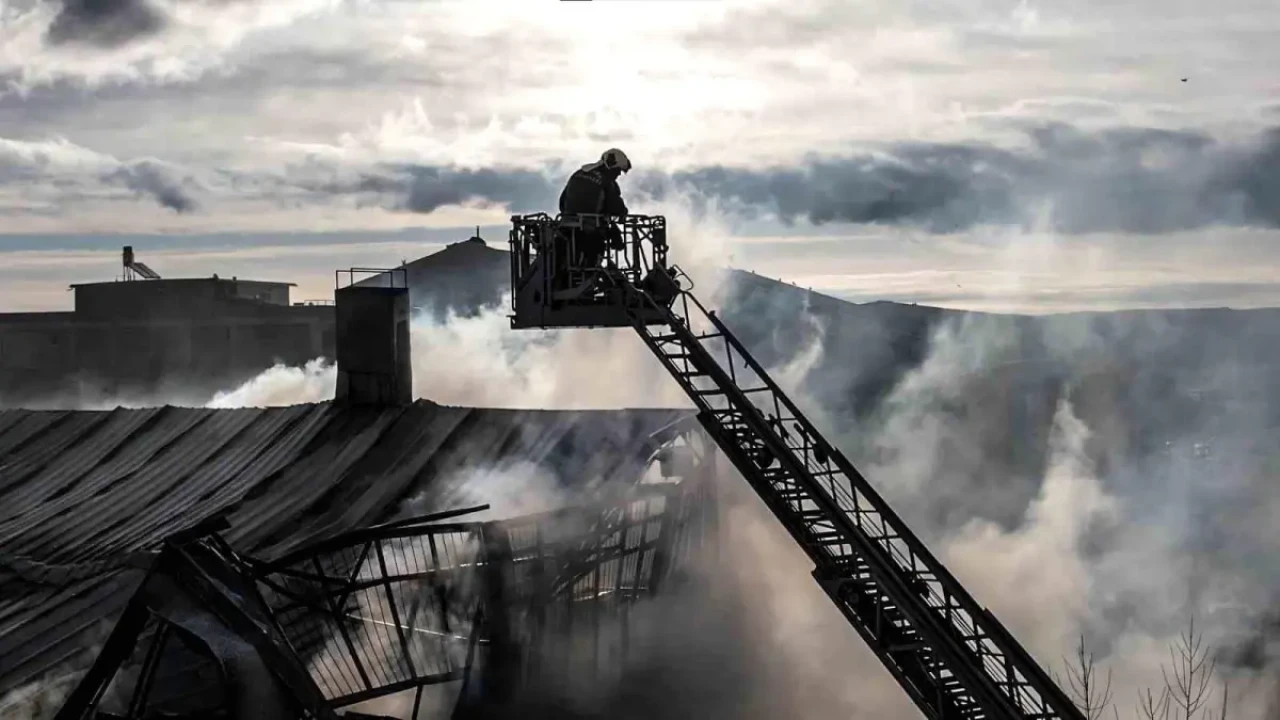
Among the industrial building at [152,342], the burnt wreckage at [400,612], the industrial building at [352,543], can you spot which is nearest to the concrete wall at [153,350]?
the industrial building at [152,342]

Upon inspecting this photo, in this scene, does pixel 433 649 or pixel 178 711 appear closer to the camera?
pixel 178 711

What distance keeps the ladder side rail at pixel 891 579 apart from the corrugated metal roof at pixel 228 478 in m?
7.72

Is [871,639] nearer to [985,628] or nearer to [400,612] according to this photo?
[985,628]

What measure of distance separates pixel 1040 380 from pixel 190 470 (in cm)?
5434

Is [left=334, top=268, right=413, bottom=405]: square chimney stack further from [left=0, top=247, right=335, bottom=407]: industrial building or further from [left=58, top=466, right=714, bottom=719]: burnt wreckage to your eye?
[left=0, top=247, right=335, bottom=407]: industrial building

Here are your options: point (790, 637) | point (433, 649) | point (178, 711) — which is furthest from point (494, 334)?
point (178, 711)

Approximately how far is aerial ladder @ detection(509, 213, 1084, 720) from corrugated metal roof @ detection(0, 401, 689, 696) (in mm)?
4346

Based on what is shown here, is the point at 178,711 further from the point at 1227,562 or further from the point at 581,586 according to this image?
the point at 1227,562

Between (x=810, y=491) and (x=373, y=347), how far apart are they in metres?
15.6

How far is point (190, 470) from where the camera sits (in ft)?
91.7

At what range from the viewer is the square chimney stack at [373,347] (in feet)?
95.7

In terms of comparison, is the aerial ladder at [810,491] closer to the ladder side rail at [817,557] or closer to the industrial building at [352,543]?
the ladder side rail at [817,557]

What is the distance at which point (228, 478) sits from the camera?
26.9 m

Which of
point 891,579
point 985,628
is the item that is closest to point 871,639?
point 891,579
